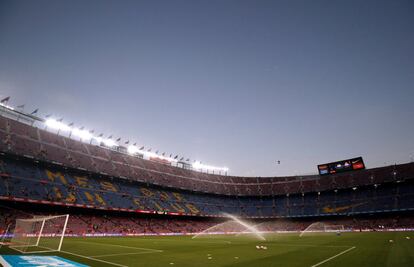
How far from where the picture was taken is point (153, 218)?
62469 mm

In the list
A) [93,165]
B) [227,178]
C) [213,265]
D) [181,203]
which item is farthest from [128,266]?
[227,178]

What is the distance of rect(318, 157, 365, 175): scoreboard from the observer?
77963mm

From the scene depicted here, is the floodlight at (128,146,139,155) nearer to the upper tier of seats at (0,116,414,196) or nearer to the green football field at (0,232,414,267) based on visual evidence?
the upper tier of seats at (0,116,414,196)

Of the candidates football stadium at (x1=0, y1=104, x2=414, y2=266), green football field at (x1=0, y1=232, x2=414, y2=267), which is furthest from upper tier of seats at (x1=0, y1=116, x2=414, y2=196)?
green football field at (x1=0, y1=232, x2=414, y2=267)

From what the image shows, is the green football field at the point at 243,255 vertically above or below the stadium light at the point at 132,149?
below

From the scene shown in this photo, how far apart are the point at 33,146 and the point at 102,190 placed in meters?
17.3

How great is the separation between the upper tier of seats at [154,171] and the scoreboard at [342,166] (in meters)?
3.09

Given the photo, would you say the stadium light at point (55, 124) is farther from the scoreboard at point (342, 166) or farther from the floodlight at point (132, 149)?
the scoreboard at point (342, 166)

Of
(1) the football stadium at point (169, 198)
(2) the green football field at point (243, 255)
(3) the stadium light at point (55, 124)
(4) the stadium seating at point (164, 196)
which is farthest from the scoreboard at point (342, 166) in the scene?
(3) the stadium light at point (55, 124)

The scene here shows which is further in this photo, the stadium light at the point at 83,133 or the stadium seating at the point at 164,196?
the stadium light at the point at 83,133

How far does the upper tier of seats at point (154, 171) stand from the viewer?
5261cm

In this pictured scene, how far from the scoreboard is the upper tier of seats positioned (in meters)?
3.09

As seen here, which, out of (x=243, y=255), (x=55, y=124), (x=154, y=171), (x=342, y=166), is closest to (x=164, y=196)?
(x=154, y=171)

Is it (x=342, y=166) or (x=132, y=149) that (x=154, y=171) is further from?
(x=342, y=166)
